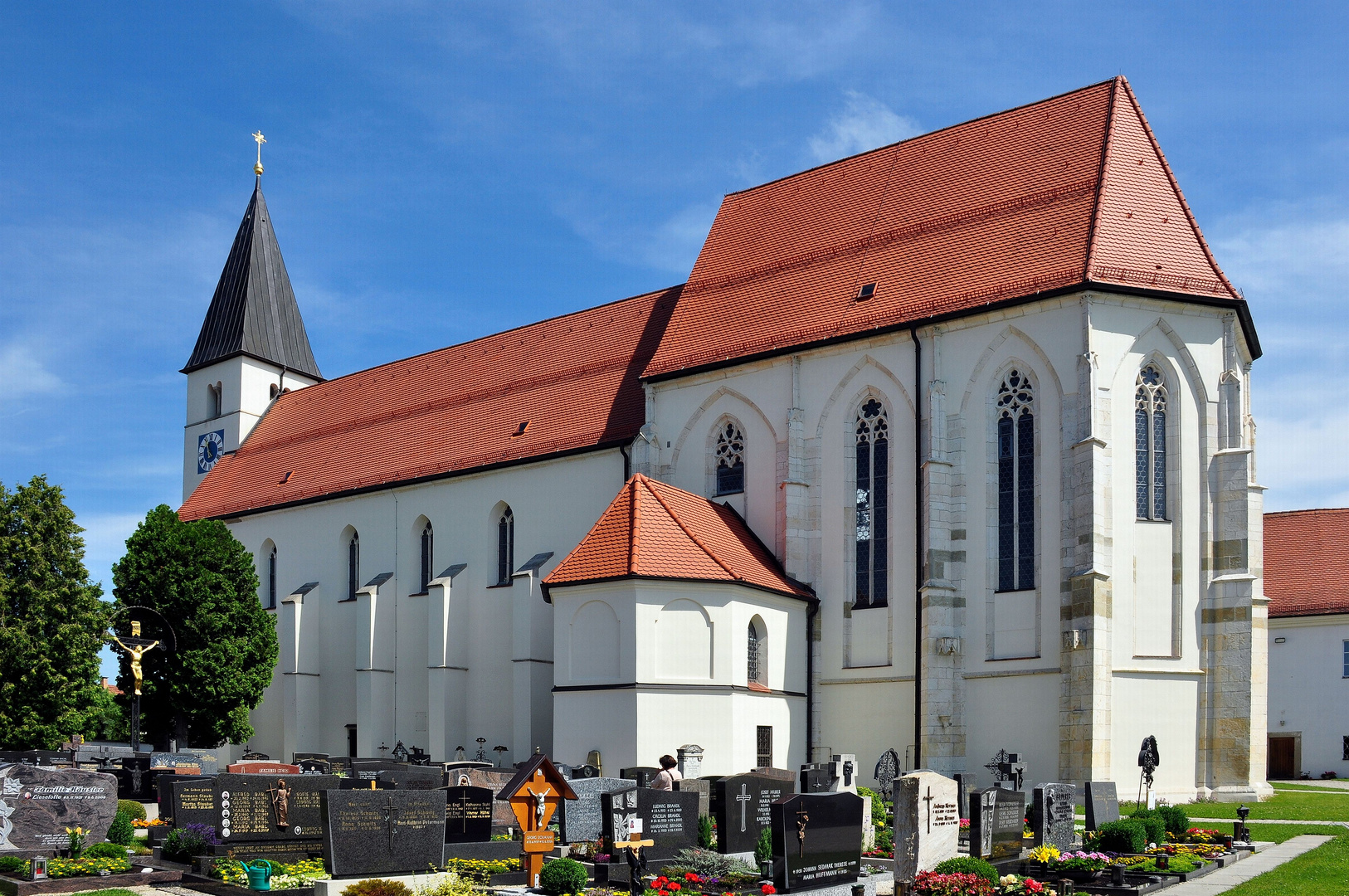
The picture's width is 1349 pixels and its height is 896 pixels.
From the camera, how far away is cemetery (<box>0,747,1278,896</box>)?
15.5m

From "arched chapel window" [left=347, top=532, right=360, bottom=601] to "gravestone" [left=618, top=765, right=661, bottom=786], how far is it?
55.7 feet

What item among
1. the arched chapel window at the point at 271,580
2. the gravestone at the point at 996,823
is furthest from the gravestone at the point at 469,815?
the arched chapel window at the point at 271,580

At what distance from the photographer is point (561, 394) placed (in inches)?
1531

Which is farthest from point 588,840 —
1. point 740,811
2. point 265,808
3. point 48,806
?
point 48,806

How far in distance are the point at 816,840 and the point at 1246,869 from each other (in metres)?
6.10

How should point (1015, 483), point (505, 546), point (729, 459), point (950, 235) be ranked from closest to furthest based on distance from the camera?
point (1015, 483) < point (950, 235) < point (729, 459) < point (505, 546)

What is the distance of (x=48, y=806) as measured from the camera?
1820 cm

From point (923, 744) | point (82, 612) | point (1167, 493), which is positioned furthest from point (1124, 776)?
point (82, 612)

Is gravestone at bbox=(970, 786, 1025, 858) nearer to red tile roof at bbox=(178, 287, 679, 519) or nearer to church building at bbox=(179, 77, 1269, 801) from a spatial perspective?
church building at bbox=(179, 77, 1269, 801)

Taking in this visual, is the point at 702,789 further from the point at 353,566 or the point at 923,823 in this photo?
the point at 353,566

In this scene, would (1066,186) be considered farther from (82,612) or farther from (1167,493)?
(82,612)

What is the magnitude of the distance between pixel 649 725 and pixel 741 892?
13.3 meters

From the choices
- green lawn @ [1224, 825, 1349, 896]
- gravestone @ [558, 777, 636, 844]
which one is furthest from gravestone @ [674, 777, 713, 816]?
green lawn @ [1224, 825, 1349, 896]

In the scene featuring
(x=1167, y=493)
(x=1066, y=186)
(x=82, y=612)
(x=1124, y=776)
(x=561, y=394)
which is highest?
(x=1066, y=186)
